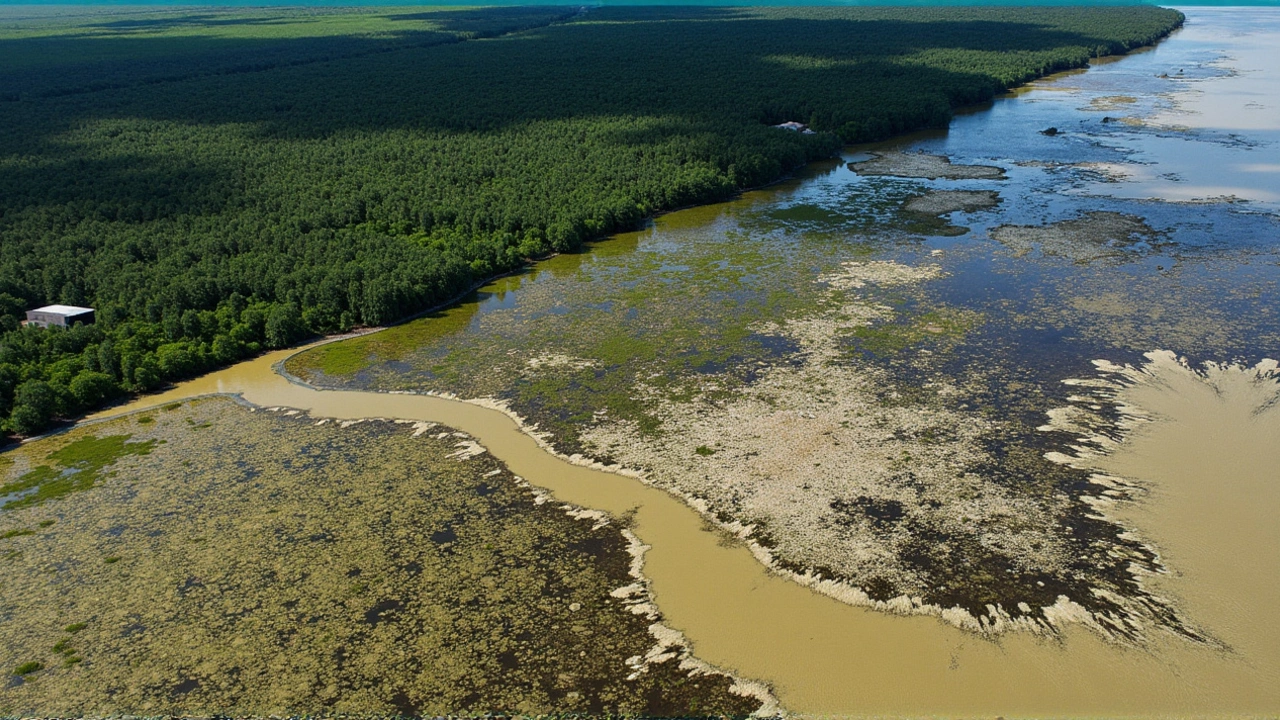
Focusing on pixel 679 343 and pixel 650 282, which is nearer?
pixel 679 343

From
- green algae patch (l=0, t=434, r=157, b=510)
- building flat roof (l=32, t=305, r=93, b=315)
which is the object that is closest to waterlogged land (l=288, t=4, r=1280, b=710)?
green algae patch (l=0, t=434, r=157, b=510)

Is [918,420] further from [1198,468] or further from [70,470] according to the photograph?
[70,470]

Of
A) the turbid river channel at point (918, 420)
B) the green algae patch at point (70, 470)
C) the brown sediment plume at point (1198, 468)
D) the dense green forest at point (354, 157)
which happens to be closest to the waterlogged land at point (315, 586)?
the green algae patch at point (70, 470)

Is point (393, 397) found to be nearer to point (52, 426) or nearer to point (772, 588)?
point (52, 426)

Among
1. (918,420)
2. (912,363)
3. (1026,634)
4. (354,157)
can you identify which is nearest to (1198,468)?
(918,420)

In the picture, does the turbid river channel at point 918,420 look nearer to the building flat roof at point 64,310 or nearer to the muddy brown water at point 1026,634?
the muddy brown water at point 1026,634

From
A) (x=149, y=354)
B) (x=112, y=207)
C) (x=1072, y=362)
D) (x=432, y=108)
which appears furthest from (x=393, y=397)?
(x=432, y=108)
